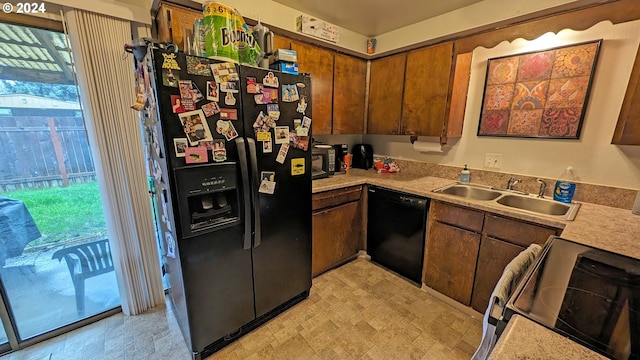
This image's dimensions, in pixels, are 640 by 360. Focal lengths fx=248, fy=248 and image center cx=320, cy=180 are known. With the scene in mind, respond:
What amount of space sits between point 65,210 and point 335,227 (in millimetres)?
1977

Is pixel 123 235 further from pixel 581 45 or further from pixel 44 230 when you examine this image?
pixel 581 45

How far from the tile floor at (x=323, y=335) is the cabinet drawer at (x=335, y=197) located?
765 mm

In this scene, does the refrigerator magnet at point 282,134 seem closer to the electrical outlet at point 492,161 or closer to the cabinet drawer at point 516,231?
the cabinet drawer at point 516,231

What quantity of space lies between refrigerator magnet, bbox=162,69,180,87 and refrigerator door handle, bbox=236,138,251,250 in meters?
0.39

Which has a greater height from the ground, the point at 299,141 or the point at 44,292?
the point at 299,141

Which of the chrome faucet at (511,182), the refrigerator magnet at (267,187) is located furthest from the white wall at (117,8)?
the chrome faucet at (511,182)

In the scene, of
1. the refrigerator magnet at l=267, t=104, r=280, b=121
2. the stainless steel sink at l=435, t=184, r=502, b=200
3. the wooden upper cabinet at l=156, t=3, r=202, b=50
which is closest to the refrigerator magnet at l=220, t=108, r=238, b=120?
the refrigerator magnet at l=267, t=104, r=280, b=121

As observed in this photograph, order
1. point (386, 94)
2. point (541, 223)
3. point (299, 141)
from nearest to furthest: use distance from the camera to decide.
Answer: point (541, 223) < point (299, 141) < point (386, 94)

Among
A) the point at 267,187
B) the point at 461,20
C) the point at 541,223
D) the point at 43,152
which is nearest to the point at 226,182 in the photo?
the point at 267,187

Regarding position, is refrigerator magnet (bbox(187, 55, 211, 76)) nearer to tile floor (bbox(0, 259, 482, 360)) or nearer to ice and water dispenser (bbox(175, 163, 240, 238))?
ice and water dispenser (bbox(175, 163, 240, 238))

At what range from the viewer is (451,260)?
193 cm

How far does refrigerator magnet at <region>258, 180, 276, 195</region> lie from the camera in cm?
156

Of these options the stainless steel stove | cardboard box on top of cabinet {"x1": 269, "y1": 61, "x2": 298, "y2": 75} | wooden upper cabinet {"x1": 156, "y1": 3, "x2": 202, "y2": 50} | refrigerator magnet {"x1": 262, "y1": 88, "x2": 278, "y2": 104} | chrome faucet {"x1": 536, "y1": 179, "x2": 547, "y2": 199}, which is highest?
wooden upper cabinet {"x1": 156, "y1": 3, "x2": 202, "y2": 50}

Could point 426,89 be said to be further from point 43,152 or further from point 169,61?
point 43,152
